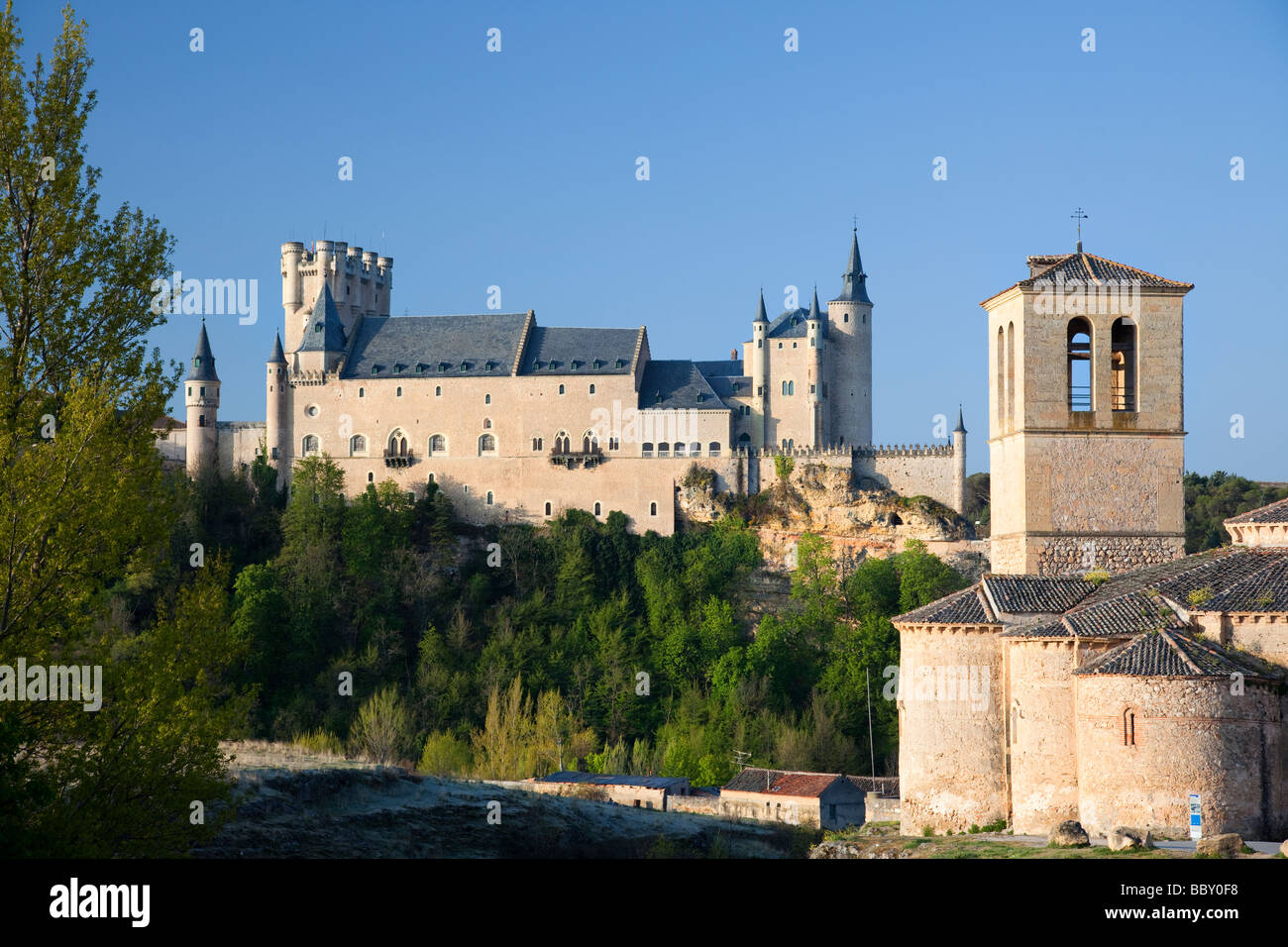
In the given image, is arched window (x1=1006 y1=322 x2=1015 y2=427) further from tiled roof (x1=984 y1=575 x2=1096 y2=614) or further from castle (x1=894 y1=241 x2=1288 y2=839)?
tiled roof (x1=984 y1=575 x2=1096 y2=614)

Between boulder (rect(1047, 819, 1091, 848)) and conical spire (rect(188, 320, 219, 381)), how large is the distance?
63949 mm

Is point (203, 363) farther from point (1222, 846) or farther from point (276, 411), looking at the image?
point (1222, 846)

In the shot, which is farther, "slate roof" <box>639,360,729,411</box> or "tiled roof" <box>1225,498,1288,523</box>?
"slate roof" <box>639,360,729,411</box>

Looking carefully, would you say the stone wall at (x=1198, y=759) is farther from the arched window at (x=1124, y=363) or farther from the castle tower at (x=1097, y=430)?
the arched window at (x=1124, y=363)

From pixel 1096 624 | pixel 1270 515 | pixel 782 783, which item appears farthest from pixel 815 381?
pixel 1096 624

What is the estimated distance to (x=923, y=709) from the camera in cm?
2972

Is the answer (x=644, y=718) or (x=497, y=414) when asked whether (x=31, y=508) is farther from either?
(x=497, y=414)

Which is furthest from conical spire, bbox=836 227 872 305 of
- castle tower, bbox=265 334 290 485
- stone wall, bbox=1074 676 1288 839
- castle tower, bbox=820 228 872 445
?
stone wall, bbox=1074 676 1288 839

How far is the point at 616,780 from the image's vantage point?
52.9 metres

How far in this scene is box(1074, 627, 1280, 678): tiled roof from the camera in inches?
988

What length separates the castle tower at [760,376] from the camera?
253 ft

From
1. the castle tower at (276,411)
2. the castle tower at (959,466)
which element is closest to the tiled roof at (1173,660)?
the castle tower at (959,466)
